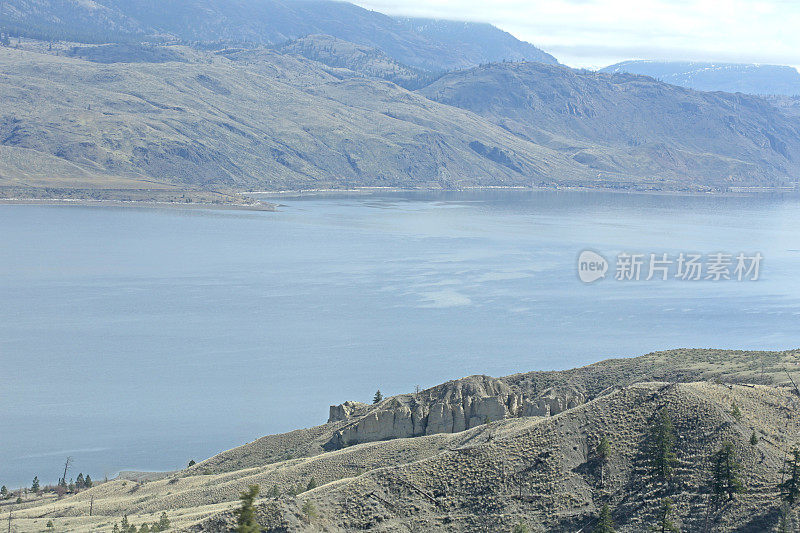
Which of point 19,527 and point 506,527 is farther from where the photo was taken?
point 19,527

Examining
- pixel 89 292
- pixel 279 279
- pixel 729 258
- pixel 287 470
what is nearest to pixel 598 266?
pixel 729 258

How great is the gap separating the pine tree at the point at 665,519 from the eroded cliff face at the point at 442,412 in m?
15.3

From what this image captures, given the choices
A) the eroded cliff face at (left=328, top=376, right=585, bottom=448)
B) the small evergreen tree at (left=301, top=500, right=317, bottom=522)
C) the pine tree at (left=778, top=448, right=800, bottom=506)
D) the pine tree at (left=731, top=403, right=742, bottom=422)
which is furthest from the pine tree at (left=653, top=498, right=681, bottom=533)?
the eroded cliff face at (left=328, top=376, right=585, bottom=448)

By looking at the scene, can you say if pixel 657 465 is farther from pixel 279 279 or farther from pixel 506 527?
pixel 279 279

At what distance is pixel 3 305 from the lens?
95.9 metres

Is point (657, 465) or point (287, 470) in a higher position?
point (657, 465)

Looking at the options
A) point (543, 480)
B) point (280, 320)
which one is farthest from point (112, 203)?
point (543, 480)

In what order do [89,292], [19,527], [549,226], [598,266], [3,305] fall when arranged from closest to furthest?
[19,527]
[3,305]
[89,292]
[598,266]
[549,226]

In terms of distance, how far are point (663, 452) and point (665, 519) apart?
2384 millimetres

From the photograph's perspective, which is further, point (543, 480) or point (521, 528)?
point (543, 480)

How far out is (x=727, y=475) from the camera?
95.9ft

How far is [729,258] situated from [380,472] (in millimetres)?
114582

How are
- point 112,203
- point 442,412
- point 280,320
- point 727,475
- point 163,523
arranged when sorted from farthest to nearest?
point 112,203
point 280,320
point 442,412
point 163,523
point 727,475

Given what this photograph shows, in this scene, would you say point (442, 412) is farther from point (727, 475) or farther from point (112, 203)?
point (112, 203)
